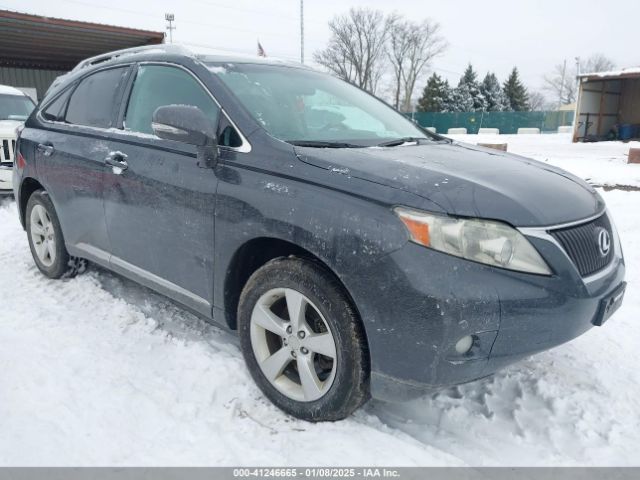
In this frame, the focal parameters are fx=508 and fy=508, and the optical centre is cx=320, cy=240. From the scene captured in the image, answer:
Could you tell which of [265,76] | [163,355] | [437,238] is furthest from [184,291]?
[437,238]

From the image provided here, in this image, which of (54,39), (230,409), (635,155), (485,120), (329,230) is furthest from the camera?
(485,120)

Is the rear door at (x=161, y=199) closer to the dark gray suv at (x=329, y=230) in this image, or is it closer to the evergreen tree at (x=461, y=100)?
the dark gray suv at (x=329, y=230)

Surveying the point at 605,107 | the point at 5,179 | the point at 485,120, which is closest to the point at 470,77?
the point at 485,120

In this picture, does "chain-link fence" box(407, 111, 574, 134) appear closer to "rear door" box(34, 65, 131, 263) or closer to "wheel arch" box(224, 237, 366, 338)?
"rear door" box(34, 65, 131, 263)

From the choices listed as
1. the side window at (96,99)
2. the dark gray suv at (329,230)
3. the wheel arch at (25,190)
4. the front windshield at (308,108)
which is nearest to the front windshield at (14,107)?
the wheel arch at (25,190)

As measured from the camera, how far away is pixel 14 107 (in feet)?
29.0

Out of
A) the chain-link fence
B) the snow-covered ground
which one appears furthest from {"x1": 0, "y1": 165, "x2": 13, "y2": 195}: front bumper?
the chain-link fence

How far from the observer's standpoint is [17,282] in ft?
13.8

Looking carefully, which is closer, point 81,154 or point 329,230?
point 329,230

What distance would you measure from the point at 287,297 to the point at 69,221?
230 centimetres

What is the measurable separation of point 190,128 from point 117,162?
932mm

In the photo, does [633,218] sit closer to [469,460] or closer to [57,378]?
[469,460]

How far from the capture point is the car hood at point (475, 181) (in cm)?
207

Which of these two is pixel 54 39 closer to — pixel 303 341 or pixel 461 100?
pixel 303 341
